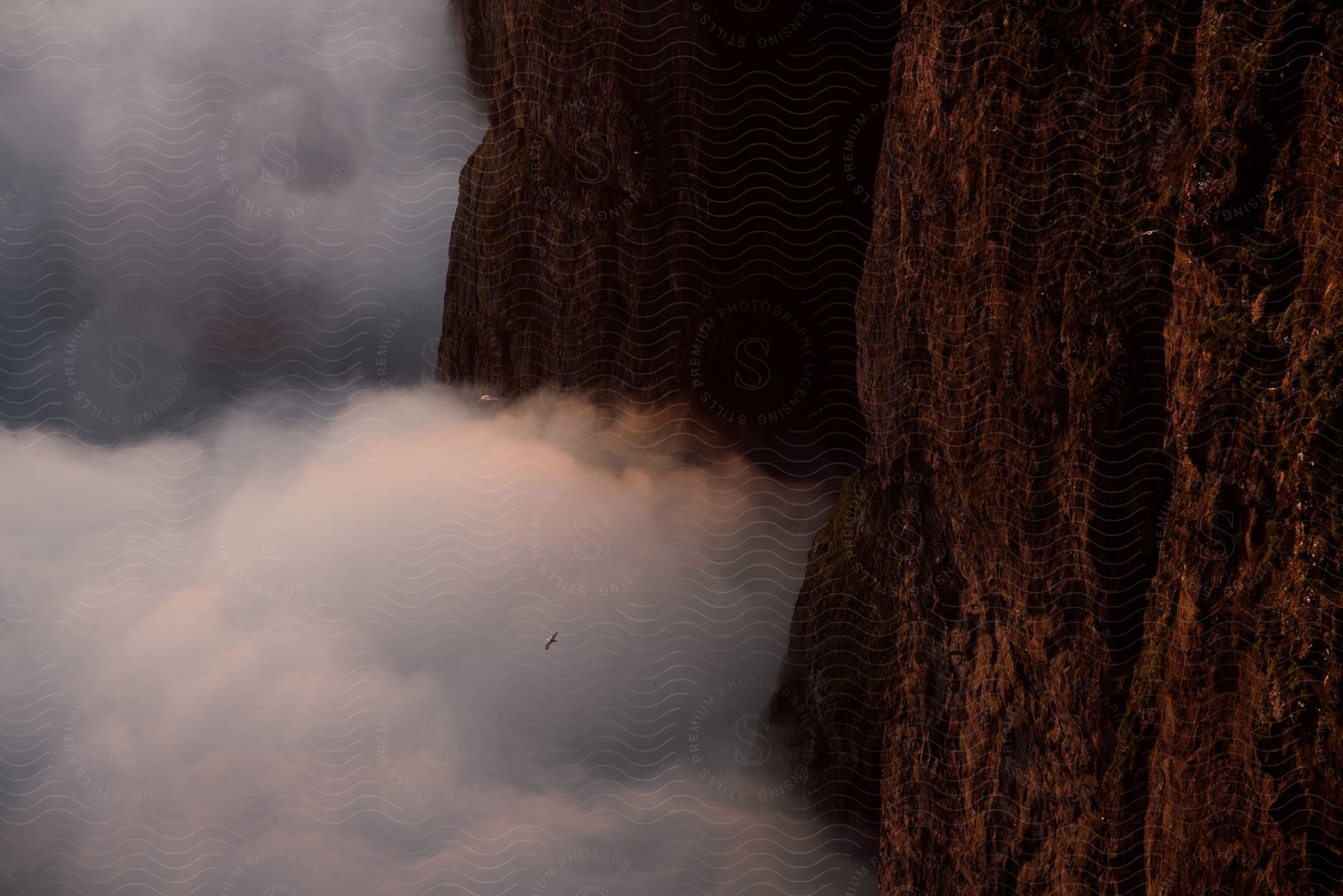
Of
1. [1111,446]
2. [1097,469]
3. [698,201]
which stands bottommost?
[1097,469]

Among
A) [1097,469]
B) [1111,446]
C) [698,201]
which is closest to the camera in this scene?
[1111,446]

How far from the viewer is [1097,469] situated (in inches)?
552

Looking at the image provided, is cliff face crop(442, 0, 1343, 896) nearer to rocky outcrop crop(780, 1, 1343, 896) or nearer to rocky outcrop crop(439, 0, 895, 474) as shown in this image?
rocky outcrop crop(780, 1, 1343, 896)

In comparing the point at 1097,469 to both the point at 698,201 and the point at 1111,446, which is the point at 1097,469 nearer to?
the point at 1111,446

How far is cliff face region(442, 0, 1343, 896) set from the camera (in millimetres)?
10844

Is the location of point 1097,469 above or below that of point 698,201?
below

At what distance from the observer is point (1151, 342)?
13.4 m

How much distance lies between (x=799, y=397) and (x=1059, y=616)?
46.5 ft

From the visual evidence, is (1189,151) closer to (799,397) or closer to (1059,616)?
(1059,616)

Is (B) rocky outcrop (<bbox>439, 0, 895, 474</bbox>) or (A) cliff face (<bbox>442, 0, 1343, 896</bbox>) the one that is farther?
(B) rocky outcrop (<bbox>439, 0, 895, 474</bbox>)

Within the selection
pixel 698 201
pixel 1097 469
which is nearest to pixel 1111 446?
pixel 1097 469

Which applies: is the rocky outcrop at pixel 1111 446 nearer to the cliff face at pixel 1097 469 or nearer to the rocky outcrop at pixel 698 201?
the cliff face at pixel 1097 469

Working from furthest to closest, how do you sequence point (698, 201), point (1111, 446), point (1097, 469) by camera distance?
point (698, 201), point (1097, 469), point (1111, 446)

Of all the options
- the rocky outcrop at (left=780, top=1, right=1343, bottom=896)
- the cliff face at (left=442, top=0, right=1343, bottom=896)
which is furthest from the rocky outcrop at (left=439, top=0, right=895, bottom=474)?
the rocky outcrop at (left=780, top=1, right=1343, bottom=896)
